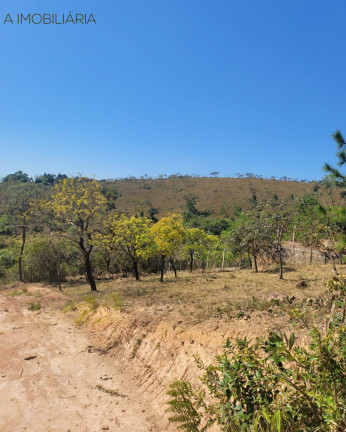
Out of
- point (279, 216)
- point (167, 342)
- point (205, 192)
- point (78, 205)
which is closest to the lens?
point (167, 342)

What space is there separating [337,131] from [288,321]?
7.46m

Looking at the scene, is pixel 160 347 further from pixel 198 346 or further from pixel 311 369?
pixel 311 369

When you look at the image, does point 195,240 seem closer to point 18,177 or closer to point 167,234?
point 167,234

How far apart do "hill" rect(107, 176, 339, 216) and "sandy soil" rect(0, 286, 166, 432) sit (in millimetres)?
73196

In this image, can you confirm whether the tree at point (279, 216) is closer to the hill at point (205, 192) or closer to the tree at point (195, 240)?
the tree at point (195, 240)

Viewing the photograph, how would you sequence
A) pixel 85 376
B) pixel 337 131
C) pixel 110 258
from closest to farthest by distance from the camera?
1. pixel 85 376
2. pixel 337 131
3. pixel 110 258

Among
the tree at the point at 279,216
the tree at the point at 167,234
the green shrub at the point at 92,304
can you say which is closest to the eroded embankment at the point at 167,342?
the green shrub at the point at 92,304

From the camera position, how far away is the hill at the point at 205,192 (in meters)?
91.4

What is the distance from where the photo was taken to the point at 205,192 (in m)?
106

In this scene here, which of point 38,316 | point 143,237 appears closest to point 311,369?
point 38,316

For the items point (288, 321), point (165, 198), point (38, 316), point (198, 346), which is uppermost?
point (165, 198)

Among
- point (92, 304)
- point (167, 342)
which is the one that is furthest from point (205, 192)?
point (167, 342)

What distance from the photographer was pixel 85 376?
8617mm

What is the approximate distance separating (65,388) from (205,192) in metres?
100
